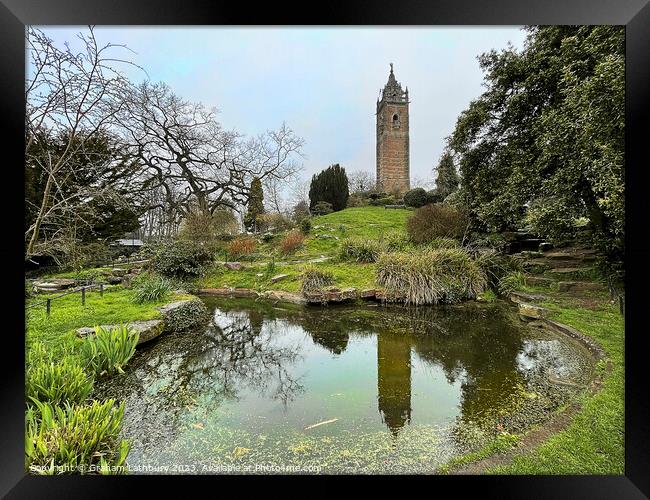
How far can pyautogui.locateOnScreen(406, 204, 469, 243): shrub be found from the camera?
528 centimetres

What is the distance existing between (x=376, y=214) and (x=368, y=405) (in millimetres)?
6082

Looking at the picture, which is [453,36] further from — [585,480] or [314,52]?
[585,480]

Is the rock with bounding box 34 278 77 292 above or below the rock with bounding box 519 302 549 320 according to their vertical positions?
above

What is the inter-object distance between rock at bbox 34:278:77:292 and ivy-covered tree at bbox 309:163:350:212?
6798 mm

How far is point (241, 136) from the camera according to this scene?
479cm

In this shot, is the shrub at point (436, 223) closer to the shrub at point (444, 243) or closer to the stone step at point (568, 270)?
the shrub at point (444, 243)

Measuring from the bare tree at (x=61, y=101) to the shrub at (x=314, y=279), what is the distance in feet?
10.8

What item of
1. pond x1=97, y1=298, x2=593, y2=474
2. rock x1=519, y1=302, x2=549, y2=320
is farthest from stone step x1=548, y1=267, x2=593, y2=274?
pond x1=97, y1=298, x2=593, y2=474

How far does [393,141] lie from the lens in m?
6.46

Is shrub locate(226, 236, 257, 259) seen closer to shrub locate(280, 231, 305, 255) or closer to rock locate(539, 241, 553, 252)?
shrub locate(280, 231, 305, 255)

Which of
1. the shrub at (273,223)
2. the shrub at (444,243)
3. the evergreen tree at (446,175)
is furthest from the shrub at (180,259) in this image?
the evergreen tree at (446,175)

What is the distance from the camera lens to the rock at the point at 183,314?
3301 millimetres

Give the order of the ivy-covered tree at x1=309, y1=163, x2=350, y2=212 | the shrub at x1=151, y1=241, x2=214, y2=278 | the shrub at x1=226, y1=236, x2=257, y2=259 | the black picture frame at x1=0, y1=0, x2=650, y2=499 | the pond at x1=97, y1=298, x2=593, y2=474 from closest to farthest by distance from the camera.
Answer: the black picture frame at x1=0, y1=0, x2=650, y2=499
the pond at x1=97, y1=298, x2=593, y2=474
the shrub at x1=151, y1=241, x2=214, y2=278
the shrub at x1=226, y1=236, x2=257, y2=259
the ivy-covered tree at x1=309, y1=163, x2=350, y2=212
